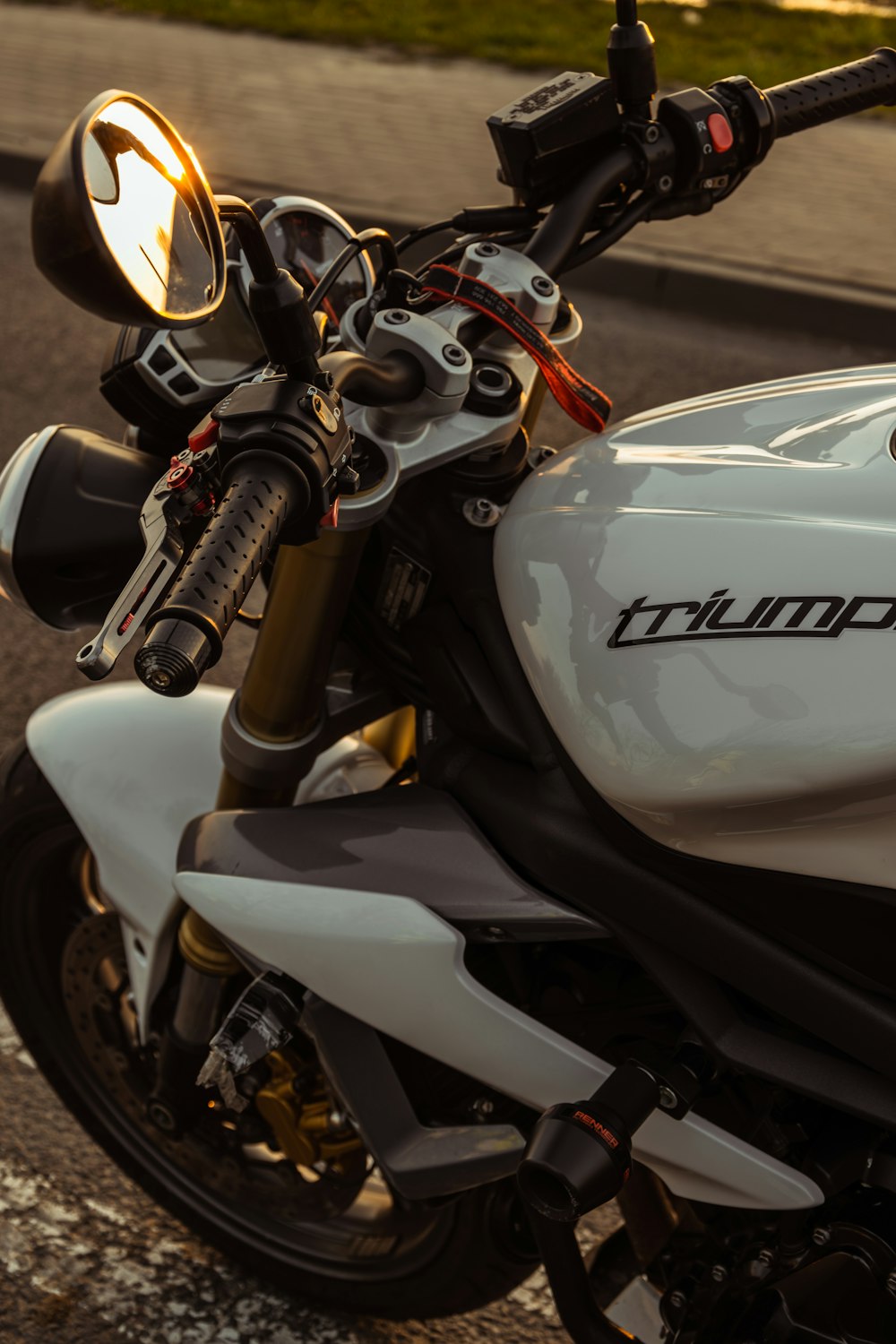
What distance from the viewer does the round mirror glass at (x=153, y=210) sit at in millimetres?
987

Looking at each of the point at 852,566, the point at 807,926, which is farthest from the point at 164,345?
the point at 807,926

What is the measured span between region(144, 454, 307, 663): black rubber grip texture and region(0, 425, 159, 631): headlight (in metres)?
0.47

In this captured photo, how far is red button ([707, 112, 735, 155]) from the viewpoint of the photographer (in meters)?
1.53

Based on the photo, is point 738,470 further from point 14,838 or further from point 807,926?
point 14,838

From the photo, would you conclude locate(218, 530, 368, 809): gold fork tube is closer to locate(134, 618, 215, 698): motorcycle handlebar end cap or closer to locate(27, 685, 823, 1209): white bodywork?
locate(27, 685, 823, 1209): white bodywork

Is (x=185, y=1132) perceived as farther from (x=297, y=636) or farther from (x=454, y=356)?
(x=454, y=356)

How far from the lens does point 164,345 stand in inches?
57.6

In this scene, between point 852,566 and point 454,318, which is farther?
point 454,318

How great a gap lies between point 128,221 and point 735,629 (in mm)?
540

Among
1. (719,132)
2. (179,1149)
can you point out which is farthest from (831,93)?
(179,1149)

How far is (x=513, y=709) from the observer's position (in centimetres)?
135

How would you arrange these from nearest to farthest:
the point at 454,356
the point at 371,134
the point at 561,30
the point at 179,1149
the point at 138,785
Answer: the point at 454,356 < the point at 138,785 < the point at 179,1149 < the point at 371,134 < the point at 561,30

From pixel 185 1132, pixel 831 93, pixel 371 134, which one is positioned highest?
pixel 831 93

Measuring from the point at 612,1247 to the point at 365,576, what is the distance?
2.71 ft
